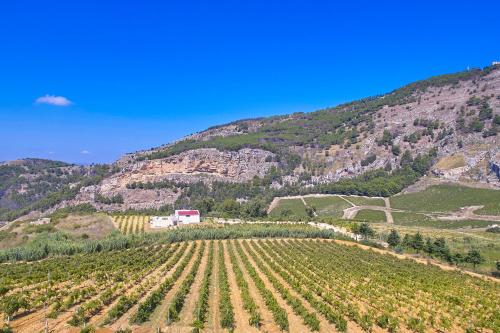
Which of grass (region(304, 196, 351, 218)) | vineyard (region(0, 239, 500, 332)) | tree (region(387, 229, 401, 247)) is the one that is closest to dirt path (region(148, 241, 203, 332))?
vineyard (region(0, 239, 500, 332))

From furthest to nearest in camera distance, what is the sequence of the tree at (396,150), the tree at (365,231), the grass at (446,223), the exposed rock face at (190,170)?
the exposed rock face at (190,170)
the tree at (396,150)
the grass at (446,223)
the tree at (365,231)

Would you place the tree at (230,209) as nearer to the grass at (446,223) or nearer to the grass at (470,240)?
the grass at (470,240)

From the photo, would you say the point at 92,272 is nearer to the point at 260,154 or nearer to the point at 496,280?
the point at 496,280

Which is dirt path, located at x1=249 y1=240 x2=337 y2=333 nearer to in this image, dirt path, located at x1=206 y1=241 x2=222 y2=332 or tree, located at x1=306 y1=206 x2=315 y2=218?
dirt path, located at x1=206 y1=241 x2=222 y2=332

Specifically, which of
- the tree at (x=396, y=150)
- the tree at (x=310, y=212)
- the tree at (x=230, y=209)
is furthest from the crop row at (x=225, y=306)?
the tree at (x=396, y=150)

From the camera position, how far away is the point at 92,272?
49.1 metres

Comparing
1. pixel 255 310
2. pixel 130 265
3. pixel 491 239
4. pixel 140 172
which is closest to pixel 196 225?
pixel 130 265

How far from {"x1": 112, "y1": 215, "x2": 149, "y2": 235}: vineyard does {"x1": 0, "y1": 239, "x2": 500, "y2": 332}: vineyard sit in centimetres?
3076

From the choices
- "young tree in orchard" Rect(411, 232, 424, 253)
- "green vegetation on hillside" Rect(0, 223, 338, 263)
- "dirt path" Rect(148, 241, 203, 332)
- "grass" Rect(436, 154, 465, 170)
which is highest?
"grass" Rect(436, 154, 465, 170)

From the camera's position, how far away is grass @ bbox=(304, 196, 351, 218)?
123188 mm

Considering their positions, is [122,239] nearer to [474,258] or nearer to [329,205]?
[474,258]

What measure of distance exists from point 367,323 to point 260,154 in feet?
552

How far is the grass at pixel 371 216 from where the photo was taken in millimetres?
110688

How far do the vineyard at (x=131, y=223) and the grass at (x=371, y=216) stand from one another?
56.2 meters
